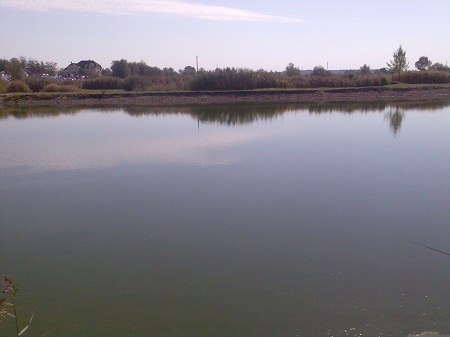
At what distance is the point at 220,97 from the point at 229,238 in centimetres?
1934

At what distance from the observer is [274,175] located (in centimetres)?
754

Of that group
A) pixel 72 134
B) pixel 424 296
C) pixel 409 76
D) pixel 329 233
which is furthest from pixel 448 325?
pixel 409 76

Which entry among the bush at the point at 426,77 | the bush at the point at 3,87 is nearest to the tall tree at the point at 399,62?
the bush at the point at 426,77

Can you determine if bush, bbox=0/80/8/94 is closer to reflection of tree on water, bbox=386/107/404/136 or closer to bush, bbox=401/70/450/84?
reflection of tree on water, bbox=386/107/404/136

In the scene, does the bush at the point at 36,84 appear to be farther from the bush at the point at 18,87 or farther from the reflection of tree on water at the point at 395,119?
the reflection of tree on water at the point at 395,119

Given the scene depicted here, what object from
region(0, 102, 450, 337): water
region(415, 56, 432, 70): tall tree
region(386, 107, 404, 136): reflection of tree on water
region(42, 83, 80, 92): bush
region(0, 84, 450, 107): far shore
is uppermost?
region(415, 56, 432, 70): tall tree

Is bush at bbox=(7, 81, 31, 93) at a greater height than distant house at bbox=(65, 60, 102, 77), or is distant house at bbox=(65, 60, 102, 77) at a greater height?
distant house at bbox=(65, 60, 102, 77)

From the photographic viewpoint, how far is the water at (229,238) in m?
3.49

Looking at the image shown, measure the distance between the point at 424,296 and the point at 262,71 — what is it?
26131 millimetres

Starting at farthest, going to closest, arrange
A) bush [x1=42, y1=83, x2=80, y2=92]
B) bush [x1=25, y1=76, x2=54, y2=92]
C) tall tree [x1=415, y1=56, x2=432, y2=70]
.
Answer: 1. tall tree [x1=415, y1=56, x2=432, y2=70]
2. bush [x1=25, y1=76, x2=54, y2=92]
3. bush [x1=42, y1=83, x2=80, y2=92]

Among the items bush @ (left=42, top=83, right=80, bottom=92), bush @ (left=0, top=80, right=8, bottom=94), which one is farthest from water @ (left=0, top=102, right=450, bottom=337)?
bush @ (left=0, top=80, right=8, bottom=94)

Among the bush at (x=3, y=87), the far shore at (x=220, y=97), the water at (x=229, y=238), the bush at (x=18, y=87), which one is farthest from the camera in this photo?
the bush at (x=18, y=87)

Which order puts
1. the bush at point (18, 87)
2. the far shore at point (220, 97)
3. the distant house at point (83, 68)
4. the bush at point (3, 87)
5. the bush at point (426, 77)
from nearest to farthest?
the far shore at point (220, 97) → the bush at point (3, 87) → the bush at point (18, 87) → the bush at point (426, 77) → the distant house at point (83, 68)

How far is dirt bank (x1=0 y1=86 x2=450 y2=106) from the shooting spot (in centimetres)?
2298
